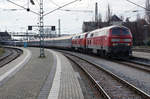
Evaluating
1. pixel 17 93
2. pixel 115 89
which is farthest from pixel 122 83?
pixel 17 93

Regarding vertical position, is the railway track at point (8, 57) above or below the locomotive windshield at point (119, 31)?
below

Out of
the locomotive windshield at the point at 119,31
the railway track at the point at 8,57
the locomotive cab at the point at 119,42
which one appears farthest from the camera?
the railway track at the point at 8,57

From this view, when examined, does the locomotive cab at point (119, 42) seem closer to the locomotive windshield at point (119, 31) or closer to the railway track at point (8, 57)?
the locomotive windshield at point (119, 31)

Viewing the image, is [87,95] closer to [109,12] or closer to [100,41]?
[100,41]

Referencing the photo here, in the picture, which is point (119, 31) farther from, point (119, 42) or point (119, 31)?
point (119, 42)

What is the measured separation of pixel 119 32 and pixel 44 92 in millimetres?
16942

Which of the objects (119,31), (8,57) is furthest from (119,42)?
(8,57)

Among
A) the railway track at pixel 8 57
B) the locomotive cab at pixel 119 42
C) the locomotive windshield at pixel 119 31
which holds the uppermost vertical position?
the locomotive windshield at pixel 119 31

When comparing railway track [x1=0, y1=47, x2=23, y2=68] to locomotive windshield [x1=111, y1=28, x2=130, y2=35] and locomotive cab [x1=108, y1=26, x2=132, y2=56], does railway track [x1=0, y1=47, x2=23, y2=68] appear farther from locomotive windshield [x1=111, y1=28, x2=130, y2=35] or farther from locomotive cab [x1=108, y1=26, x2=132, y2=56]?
locomotive windshield [x1=111, y1=28, x2=130, y2=35]

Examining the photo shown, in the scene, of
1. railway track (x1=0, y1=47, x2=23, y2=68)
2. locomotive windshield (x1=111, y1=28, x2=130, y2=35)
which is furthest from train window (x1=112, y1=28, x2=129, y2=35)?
railway track (x1=0, y1=47, x2=23, y2=68)

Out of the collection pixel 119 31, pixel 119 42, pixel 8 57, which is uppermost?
pixel 119 31

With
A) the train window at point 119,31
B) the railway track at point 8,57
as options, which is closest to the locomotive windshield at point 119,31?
the train window at point 119,31

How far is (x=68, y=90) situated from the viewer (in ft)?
35.5

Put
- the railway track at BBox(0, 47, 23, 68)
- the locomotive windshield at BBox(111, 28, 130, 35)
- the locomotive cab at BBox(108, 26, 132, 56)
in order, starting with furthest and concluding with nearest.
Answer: the railway track at BBox(0, 47, 23, 68), the locomotive windshield at BBox(111, 28, 130, 35), the locomotive cab at BBox(108, 26, 132, 56)
